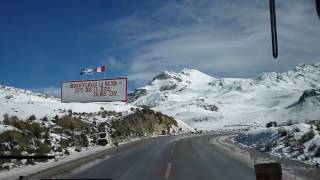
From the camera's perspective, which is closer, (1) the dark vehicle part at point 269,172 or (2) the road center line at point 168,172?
(1) the dark vehicle part at point 269,172

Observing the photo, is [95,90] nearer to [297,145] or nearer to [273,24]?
[297,145]

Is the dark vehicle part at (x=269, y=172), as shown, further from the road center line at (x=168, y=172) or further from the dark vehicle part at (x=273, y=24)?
the road center line at (x=168, y=172)

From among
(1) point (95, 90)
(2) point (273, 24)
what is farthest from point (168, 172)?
(1) point (95, 90)

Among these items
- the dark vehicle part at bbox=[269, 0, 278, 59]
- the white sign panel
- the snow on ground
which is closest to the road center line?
the snow on ground

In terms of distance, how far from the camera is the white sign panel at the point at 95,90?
5409 centimetres

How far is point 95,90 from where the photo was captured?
56.0 m

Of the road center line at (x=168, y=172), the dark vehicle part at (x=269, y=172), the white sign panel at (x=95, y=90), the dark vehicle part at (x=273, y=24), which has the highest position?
the white sign panel at (x=95, y=90)

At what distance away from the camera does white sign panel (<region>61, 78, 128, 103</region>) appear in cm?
5409

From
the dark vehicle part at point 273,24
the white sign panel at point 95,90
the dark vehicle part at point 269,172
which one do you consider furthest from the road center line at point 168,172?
the white sign panel at point 95,90

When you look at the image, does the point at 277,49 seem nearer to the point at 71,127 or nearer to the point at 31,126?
the point at 31,126

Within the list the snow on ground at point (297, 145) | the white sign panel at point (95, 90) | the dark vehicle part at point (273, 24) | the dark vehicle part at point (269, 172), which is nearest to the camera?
the dark vehicle part at point (273, 24)

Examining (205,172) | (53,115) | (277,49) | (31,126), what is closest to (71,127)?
(53,115)

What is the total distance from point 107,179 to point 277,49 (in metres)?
9.54

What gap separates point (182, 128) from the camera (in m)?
97.1
